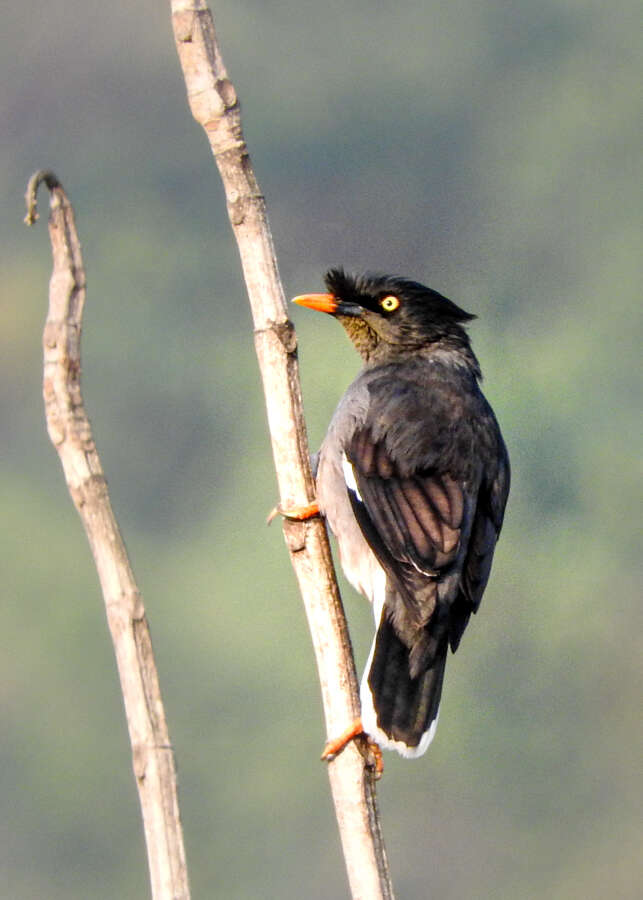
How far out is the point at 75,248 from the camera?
1.62 m

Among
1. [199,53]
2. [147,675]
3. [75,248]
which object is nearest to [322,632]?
[147,675]

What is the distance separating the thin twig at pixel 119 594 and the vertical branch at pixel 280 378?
49 centimetres

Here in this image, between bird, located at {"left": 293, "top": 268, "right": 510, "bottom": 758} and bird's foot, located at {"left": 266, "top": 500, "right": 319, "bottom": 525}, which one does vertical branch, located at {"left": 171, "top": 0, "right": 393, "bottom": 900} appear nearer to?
bird's foot, located at {"left": 266, "top": 500, "right": 319, "bottom": 525}

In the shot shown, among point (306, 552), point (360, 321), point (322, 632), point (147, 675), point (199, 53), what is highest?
point (360, 321)

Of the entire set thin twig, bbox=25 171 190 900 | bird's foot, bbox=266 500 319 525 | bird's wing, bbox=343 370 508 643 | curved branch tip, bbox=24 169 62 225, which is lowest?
thin twig, bbox=25 171 190 900

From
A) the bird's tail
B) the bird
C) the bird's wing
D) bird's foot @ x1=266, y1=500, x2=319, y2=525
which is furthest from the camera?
the bird's wing

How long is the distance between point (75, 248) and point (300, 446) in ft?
2.25

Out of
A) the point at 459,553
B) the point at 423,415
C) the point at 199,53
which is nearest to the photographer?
the point at 199,53

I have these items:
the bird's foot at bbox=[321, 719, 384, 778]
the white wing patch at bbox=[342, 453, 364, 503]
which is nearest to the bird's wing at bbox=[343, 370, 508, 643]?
the white wing patch at bbox=[342, 453, 364, 503]

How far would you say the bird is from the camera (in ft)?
8.33

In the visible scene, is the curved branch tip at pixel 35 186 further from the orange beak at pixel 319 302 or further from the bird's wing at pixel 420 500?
the orange beak at pixel 319 302

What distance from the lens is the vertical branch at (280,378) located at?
6.47 feet

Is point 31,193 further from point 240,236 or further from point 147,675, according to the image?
point 147,675

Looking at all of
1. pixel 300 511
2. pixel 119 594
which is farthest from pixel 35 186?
pixel 300 511
